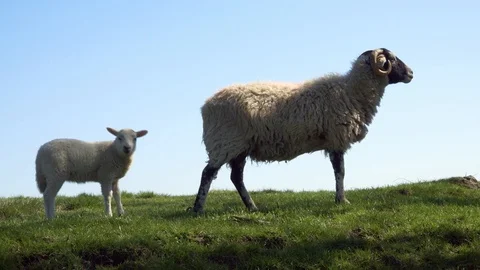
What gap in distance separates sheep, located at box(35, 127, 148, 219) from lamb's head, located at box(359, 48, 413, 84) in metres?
4.83

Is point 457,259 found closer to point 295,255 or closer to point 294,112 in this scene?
point 295,255

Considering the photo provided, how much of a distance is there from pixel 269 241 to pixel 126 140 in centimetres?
548

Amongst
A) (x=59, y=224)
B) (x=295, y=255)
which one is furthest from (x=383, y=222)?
(x=59, y=224)

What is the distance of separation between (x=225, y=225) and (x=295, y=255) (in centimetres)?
134

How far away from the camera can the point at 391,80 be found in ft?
44.2

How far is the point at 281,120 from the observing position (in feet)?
39.5

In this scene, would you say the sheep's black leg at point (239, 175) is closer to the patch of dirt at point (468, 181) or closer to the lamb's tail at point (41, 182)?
the lamb's tail at point (41, 182)

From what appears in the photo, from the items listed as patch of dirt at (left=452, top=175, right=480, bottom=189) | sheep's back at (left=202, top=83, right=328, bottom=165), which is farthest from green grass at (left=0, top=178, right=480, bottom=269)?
patch of dirt at (left=452, top=175, right=480, bottom=189)

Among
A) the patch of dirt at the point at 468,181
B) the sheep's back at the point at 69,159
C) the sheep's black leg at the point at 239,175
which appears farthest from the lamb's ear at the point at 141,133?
the patch of dirt at the point at 468,181

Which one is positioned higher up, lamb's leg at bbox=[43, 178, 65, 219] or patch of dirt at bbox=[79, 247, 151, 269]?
lamb's leg at bbox=[43, 178, 65, 219]

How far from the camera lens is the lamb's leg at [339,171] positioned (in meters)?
12.3

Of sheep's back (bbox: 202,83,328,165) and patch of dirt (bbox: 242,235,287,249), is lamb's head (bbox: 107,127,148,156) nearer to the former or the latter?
sheep's back (bbox: 202,83,328,165)

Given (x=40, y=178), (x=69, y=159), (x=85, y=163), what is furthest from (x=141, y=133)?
(x=40, y=178)

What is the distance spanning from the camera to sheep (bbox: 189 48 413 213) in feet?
39.2
